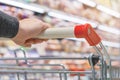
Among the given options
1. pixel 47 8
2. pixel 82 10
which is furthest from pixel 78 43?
pixel 47 8

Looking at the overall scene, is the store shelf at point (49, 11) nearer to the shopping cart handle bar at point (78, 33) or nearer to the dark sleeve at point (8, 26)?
the dark sleeve at point (8, 26)

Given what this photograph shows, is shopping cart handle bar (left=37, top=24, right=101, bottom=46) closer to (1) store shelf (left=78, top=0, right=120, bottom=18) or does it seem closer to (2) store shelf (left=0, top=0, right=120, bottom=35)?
(2) store shelf (left=0, top=0, right=120, bottom=35)

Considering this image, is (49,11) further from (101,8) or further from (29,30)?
(29,30)

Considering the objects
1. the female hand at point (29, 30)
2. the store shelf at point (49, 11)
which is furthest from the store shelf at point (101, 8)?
the female hand at point (29, 30)

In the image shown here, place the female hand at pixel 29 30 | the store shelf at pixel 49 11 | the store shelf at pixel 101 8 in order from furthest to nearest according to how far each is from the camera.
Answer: the store shelf at pixel 101 8 < the store shelf at pixel 49 11 < the female hand at pixel 29 30

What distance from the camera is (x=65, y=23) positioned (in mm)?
2611

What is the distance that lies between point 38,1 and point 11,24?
1.56 meters

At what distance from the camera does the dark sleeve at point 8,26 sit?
2.34 feet

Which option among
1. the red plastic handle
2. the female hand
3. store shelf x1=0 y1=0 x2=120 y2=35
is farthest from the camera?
store shelf x1=0 y1=0 x2=120 y2=35

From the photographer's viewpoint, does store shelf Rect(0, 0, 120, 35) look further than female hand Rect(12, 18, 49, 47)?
Yes

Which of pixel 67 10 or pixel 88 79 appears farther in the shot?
pixel 67 10

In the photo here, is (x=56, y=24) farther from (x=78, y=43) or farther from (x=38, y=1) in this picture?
(x=78, y=43)

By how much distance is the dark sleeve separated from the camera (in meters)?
0.71

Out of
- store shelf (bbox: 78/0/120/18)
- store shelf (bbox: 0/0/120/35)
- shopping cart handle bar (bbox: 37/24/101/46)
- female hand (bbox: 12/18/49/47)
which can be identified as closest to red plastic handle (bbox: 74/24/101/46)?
shopping cart handle bar (bbox: 37/24/101/46)
